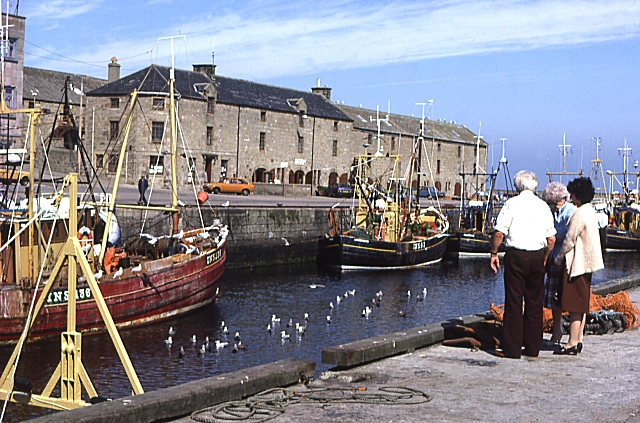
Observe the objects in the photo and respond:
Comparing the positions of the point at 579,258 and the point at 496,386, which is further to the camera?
the point at 579,258

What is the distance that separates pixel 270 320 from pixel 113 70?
141 ft

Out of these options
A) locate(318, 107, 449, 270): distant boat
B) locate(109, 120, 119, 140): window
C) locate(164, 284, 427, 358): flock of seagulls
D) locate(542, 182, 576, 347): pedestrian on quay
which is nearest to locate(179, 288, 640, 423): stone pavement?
locate(542, 182, 576, 347): pedestrian on quay

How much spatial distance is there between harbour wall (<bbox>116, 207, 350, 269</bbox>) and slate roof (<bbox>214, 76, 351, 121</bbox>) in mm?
20699

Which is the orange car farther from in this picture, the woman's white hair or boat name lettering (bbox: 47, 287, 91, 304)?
the woman's white hair

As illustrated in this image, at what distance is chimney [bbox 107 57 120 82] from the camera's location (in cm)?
5881

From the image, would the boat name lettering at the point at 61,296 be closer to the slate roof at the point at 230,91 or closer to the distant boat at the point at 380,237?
the distant boat at the point at 380,237

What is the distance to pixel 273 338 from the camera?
691 inches

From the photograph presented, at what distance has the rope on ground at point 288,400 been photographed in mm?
5867

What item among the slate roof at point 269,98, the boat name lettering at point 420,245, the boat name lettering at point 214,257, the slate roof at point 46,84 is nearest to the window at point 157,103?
the slate roof at point 269,98

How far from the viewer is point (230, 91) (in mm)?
56844

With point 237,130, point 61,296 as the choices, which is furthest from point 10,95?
point 61,296

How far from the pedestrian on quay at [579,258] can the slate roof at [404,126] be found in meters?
57.3

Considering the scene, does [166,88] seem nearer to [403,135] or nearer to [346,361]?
[403,135]

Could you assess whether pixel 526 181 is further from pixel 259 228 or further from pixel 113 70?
pixel 113 70
